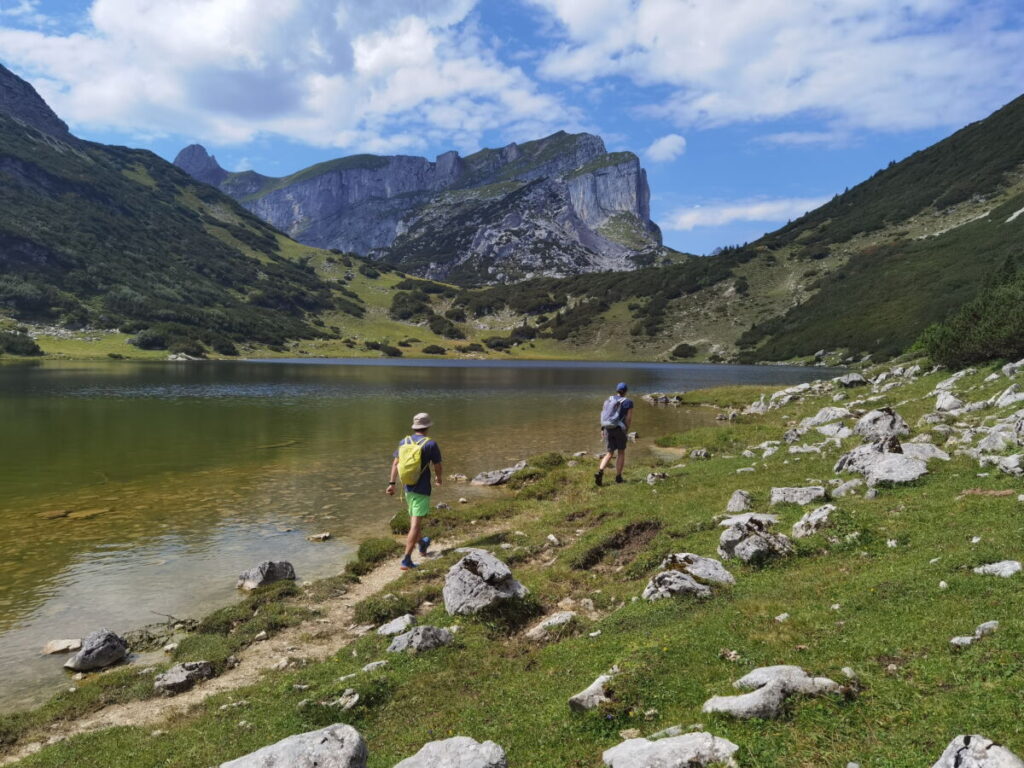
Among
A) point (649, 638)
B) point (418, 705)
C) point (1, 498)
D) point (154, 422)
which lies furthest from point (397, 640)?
point (154, 422)

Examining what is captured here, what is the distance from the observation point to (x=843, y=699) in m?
6.55

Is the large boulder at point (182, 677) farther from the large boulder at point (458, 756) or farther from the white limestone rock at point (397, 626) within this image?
the large boulder at point (458, 756)

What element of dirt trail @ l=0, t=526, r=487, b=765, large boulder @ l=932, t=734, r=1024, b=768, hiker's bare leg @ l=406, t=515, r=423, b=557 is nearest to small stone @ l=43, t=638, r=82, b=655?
dirt trail @ l=0, t=526, r=487, b=765

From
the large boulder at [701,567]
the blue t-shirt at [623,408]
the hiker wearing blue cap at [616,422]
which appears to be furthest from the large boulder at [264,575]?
the blue t-shirt at [623,408]

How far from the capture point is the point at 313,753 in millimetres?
6113

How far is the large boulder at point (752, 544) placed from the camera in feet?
40.9

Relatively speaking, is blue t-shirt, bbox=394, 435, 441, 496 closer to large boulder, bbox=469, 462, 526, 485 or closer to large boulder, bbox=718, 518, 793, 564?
large boulder, bbox=718, 518, 793, 564

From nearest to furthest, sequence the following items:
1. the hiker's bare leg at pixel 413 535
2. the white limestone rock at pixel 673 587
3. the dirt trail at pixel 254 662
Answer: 1. the dirt trail at pixel 254 662
2. the white limestone rock at pixel 673 587
3. the hiker's bare leg at pixel 413 535

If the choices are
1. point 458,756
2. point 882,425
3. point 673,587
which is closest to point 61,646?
point 458,756

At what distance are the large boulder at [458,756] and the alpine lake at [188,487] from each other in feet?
33.6

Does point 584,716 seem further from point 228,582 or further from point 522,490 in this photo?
point 522,490

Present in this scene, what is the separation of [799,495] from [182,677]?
16186mm

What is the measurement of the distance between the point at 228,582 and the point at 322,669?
8.23 meters

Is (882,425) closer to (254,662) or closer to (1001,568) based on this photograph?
(1001,568)
